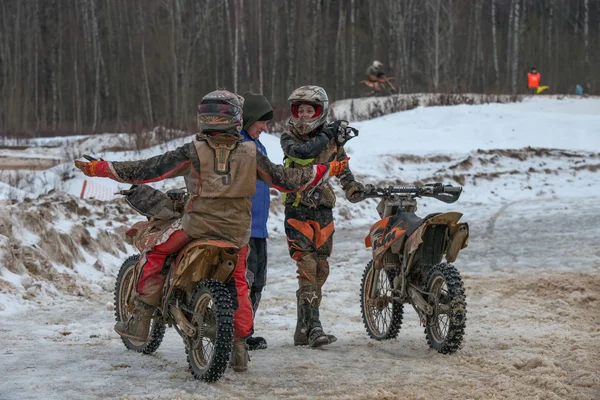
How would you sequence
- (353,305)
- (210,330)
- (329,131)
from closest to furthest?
(210,330) < (329,131) < (353,305)

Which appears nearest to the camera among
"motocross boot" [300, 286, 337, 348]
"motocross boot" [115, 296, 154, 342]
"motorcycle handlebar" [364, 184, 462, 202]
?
"motocross boot" [115, 296, 154, 342]

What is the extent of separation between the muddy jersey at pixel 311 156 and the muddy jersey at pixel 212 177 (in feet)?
4.12

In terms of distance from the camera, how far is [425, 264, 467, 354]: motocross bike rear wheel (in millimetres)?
5977

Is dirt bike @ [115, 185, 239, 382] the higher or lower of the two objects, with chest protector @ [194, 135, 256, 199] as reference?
lower

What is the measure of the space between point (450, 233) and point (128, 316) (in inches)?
96.6

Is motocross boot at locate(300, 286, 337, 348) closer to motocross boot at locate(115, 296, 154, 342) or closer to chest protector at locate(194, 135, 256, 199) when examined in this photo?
motocross boot at locate(115, 296, 154, 342)

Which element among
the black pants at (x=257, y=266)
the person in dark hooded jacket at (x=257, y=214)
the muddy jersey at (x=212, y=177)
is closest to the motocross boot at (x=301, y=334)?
the person in dark hooded jacket at (x=257, y=214)

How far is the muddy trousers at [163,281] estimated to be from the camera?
18.3 ft

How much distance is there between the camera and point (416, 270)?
261 inches

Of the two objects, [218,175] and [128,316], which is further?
[128,316]

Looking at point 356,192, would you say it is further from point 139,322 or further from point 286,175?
point 139,322

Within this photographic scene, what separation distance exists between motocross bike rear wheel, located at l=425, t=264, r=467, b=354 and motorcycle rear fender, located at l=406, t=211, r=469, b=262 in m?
0.21

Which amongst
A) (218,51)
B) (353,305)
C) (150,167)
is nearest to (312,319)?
(150,167)

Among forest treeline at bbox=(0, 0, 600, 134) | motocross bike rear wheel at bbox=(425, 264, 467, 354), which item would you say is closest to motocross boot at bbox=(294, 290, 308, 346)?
motocross bike rear wheel at bbox=(425, 264, 467, 354)
